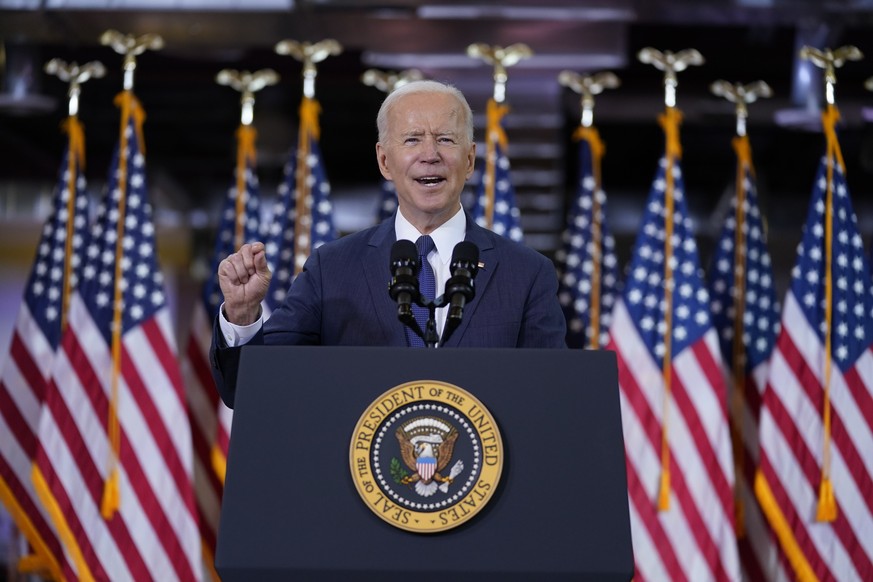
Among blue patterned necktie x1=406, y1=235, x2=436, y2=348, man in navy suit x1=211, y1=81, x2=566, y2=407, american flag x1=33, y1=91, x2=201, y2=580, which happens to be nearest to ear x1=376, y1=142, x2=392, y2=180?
man in navy suit x1=211, y1=81, x2=566, y2=407

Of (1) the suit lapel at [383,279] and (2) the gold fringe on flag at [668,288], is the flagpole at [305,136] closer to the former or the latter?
(2) the gold fringe on flag at [668,288]

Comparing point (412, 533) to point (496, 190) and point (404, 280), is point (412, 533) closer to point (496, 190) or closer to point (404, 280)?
point (404, 280)

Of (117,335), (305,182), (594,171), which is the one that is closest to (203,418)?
(117,335)

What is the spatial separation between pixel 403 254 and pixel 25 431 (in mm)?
3326

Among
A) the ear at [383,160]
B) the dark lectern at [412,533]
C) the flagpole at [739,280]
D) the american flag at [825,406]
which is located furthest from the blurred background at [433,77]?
the dark lectern at [412,533]

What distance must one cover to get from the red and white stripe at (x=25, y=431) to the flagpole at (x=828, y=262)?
112 inches

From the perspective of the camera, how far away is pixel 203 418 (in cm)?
508

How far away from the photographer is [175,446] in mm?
4406

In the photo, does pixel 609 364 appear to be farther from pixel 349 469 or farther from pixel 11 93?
pixel 11 93

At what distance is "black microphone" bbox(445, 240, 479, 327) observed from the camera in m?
1.76

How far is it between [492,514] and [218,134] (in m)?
6.30


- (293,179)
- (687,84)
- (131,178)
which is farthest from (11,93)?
(687,84)

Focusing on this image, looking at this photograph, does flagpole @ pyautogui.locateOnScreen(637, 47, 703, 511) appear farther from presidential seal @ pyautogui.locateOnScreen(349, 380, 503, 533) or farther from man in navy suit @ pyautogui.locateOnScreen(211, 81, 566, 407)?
presidential seal @ pyautogui.locateOnScreen(349, 380, 503, 533)

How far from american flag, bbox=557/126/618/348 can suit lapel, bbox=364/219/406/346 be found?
9.57ft
